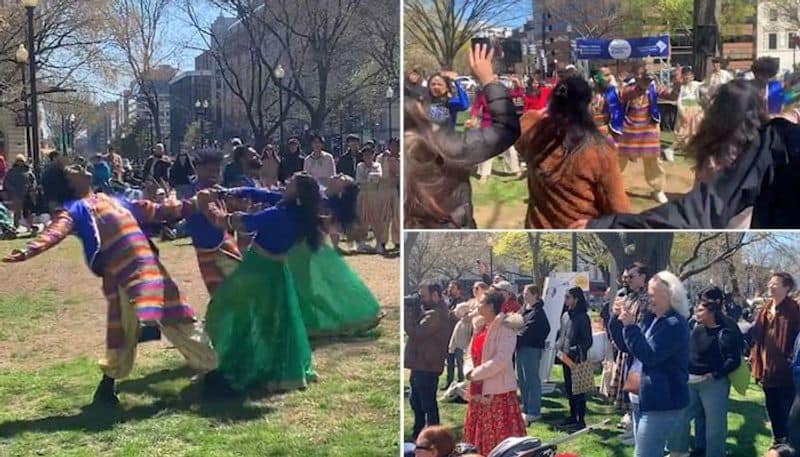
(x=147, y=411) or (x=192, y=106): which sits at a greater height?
(x=192, y=106)

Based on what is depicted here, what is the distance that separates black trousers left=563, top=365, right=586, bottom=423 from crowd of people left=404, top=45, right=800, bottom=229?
63 centimetres

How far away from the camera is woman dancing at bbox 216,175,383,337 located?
12.6 ft

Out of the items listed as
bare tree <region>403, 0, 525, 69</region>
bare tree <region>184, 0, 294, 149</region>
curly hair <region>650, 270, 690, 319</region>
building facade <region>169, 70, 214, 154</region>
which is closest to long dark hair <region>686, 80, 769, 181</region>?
curly hair <region>650, 270, 690, 319</region>

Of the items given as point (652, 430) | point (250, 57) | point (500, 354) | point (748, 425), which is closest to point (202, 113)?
point (250, 57)

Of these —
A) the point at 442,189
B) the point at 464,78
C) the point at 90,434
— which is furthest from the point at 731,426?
the point at 90,434

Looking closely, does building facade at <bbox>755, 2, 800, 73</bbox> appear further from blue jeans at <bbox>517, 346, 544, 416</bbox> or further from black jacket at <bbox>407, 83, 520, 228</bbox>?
blue jeans at <bbox>517, 346, 544, 416</bbox>

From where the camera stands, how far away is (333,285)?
3914 mm

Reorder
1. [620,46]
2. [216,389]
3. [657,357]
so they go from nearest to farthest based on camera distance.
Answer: [620,46] < [657,357] < [216,389]

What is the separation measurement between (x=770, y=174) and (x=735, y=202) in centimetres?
17

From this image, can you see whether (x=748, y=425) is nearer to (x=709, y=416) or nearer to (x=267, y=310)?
(x=709, y=416)

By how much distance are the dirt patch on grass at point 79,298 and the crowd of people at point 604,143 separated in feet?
1.05

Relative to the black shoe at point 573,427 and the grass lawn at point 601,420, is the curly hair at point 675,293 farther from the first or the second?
the black shoe at point 573,427

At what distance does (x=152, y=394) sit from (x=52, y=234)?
756 mm

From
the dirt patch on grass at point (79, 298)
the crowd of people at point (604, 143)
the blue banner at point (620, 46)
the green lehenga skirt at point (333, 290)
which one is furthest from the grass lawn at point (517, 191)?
the green lehenga skirt at point (333, 290)
